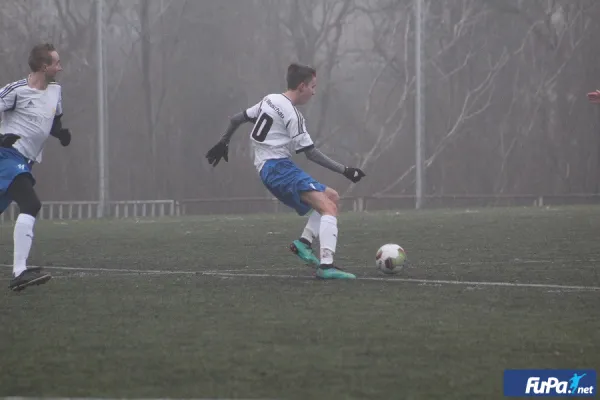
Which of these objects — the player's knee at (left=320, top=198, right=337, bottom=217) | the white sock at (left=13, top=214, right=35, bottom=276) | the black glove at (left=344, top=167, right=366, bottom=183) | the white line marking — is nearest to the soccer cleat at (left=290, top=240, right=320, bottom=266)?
the white line marking

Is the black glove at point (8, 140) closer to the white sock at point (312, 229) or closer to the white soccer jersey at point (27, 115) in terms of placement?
the white soccer jersey at point (27, 115)

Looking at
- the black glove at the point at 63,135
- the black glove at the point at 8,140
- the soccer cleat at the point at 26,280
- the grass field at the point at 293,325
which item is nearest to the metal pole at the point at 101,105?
the grass field at the point at 293,325

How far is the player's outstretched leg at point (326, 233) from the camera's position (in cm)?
1002

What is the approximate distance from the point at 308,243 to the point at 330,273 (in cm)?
82

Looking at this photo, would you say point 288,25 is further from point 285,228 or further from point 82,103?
point 285,228

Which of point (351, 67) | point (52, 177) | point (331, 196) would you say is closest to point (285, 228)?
point (331, 196)

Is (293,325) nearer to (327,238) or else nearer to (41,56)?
(327,238)

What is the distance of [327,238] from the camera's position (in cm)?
1012

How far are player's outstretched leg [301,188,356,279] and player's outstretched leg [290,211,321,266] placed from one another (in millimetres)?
295

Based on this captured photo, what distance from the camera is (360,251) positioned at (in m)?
13.7

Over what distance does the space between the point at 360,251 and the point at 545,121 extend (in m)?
31.3

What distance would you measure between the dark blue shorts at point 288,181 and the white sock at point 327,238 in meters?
0.41

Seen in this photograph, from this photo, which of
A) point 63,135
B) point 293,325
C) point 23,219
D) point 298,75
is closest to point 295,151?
point 298,75

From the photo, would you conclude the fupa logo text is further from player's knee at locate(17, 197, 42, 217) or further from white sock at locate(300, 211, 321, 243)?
white sock at locate(300, 211, 321, 243)
